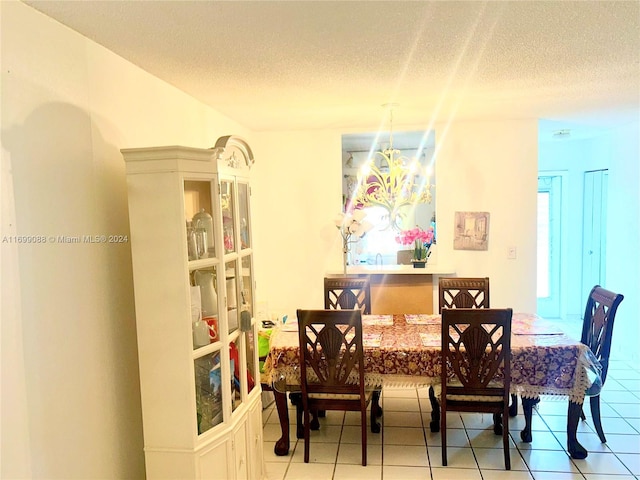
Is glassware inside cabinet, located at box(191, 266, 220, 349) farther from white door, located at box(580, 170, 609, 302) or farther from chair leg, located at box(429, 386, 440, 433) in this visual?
white door, located at box(580, 170, 609, 302)

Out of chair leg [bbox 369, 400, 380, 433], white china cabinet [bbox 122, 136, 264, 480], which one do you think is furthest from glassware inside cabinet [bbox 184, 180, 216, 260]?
chair leg [bbox 369, 400, 380, 433]

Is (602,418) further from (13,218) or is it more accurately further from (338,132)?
(13,218)

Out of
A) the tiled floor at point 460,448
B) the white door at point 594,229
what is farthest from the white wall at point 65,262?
the white door at point 594,229

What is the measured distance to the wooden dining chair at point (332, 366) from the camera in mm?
2676

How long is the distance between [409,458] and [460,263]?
2.24 meters

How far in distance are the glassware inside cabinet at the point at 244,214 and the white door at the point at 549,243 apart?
485 cm

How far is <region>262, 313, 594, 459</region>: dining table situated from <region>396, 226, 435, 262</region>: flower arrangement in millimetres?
1530

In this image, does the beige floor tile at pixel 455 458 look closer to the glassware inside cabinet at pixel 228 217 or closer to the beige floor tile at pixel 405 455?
the beige floor tile at pixel 405 455

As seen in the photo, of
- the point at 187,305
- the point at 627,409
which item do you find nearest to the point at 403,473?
the point at 187,305

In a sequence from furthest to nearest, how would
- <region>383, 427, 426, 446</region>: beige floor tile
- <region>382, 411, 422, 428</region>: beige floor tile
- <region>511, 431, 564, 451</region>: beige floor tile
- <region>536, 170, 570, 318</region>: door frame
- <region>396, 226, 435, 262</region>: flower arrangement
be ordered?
<region>536, 170, 570, 318</region>: door frame, <region>396, 226, 435, 262</region>: flower arrangement, <region>382, 411, 422, 428</region>: beige floor tile, <region>383, 427, 426, 446</region>: beige floor tile, <region>511, 431, 564, 451</region>: beige floor tile

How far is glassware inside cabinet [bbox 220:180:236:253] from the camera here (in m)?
2.24

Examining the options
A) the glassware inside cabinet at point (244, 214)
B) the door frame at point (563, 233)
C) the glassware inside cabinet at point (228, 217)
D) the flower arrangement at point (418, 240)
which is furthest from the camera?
the door frame at point (563, 233)

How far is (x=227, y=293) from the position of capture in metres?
2.33

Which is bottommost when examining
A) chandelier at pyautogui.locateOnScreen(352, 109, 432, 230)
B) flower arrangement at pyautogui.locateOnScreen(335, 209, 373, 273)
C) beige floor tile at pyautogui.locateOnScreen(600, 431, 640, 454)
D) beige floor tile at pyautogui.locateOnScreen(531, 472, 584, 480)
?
beige floor tile at pyautogui.locateOnScreen(531, 472, 584, 480)
